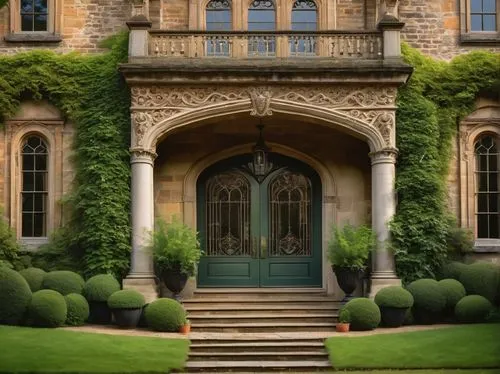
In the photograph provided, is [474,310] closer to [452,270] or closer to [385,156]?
[452,270]

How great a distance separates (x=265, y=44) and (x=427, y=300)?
21.1 ft

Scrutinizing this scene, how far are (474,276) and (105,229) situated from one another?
7.76 m

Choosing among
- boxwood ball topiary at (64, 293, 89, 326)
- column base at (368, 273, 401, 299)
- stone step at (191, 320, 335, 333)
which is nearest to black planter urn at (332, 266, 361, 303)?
column base at (368, 273, 401, 299)

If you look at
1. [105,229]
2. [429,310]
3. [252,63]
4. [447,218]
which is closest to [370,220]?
[447,218]

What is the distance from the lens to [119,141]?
19500 millimetres

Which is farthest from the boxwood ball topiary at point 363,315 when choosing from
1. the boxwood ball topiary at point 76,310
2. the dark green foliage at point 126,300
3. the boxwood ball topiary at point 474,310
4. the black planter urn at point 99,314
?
the boxwood ball topiary at point 76,310

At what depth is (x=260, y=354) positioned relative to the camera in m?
15.9

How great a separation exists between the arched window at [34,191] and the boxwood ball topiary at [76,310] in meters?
2.98

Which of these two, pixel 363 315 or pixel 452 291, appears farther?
pixel 452 291

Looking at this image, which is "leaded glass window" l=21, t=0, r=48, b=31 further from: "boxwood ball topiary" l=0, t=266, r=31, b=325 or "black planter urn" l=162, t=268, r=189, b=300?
"black planter urn" l=162, t=268, r=189, b=300

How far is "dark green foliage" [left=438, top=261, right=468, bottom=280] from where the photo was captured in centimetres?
1909

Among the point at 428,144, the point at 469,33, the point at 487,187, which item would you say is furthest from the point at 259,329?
the point at 469,33

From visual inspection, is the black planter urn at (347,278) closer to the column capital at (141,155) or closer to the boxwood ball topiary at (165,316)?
the boxwood ball topiary at (165,316)

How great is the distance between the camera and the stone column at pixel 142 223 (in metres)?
18.6
